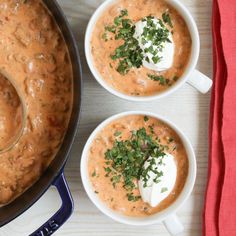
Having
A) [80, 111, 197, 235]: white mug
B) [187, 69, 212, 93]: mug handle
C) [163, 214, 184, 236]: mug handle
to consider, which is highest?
[187, 69, 212, 93]: mug handle

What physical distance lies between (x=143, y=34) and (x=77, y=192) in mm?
575

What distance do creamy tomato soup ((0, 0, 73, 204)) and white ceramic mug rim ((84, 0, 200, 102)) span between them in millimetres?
74

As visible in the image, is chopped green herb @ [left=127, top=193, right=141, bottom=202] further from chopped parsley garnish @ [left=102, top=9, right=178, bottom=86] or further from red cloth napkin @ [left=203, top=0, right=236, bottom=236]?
chopped parsley garnish @ [left=102, top=9, right=178, bottom=86]

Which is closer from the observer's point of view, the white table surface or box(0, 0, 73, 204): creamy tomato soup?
box(0, 0, 73, 204): creamy tomato soup

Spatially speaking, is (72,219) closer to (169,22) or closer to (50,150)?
(50,150)

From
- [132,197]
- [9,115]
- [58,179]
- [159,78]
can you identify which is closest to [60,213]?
[58,179]

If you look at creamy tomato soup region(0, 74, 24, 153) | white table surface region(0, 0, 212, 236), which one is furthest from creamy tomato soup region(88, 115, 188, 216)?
creamy tomato soup region(0, 74, 24, 153)

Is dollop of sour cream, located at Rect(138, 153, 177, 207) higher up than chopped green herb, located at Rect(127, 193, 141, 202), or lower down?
higher up

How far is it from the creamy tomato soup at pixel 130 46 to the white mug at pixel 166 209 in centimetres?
10

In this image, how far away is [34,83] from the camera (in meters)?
1.66

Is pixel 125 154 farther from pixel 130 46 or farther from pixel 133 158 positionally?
pixel 130 46

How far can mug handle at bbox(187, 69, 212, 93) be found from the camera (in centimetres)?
170

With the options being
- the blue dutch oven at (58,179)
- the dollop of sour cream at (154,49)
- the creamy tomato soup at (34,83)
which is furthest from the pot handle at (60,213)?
the dollop of sour cream at (154,49)

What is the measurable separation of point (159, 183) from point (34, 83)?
0.50m
